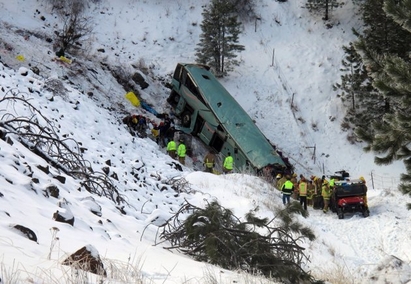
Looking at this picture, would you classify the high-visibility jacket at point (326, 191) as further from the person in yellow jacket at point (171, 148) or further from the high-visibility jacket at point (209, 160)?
the person in yellow jacket at point (171, 148)

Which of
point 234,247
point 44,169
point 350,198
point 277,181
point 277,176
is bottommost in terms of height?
point 234,247

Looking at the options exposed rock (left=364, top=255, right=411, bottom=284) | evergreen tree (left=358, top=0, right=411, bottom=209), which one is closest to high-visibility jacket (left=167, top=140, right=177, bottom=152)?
evergreen tree (left=358, top=0, right=411, bottom=209)

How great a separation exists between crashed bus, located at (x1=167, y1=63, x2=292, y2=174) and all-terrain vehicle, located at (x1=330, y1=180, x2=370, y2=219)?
3546 mm

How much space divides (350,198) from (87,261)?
12.5m

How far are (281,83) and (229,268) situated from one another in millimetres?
23783

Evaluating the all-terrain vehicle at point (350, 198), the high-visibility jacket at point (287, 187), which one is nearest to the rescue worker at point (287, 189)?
the high-visibility jacket at point (287, 187)

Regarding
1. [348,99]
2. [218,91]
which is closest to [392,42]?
[348,99]

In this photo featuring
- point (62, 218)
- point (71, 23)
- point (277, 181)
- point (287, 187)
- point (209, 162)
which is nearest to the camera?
point (62, 218)

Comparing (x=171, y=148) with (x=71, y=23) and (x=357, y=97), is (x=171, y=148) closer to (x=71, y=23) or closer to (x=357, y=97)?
(x=71, y=23)

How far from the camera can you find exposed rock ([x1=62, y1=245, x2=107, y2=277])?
10.7ft

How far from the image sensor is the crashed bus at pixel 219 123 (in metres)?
18.8

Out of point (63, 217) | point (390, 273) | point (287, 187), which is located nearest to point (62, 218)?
point (63, 217)

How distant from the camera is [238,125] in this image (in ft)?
63.9

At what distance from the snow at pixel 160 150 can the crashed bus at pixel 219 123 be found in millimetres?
1692
